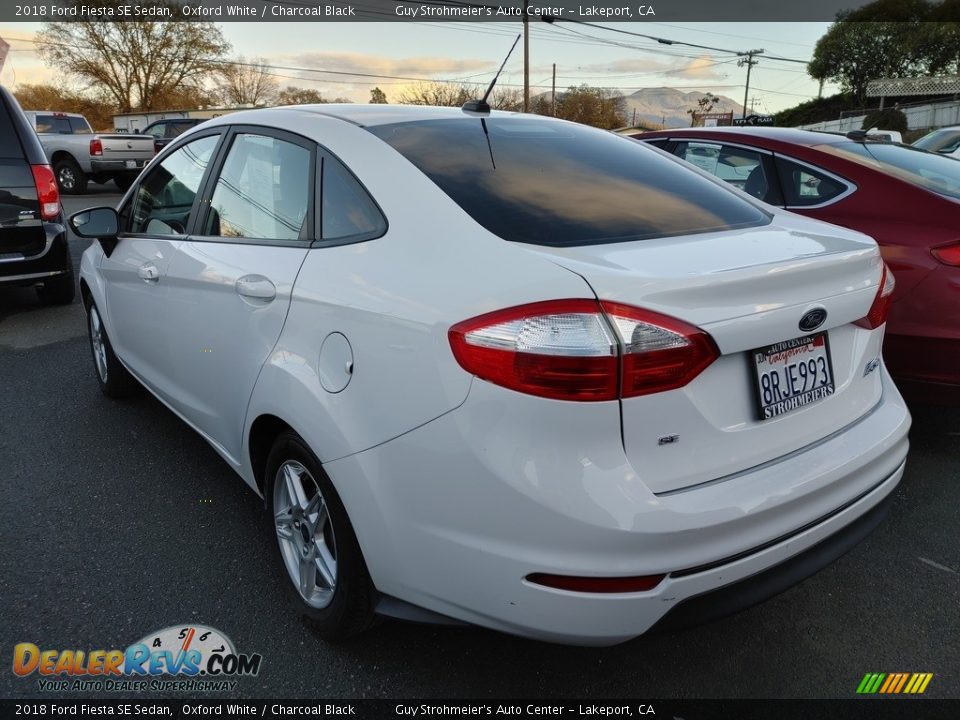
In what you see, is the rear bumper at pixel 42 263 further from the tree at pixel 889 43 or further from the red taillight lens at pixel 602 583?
the tree at pixel 889 43

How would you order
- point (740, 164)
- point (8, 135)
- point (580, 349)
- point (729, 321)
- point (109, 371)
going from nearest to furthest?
point (580, 349)
point (729, 321)
point (109, 371)
point (740, 164)
point (8, 135)

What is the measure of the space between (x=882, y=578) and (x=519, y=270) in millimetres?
1907

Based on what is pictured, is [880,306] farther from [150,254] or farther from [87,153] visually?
[87,153]

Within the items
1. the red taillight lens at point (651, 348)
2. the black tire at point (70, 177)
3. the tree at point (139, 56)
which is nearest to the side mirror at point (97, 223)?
the red taillight lens at point (651, 348)

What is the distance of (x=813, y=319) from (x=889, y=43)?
73.2 metres

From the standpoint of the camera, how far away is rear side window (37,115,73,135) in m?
16.7

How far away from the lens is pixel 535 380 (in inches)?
61.6

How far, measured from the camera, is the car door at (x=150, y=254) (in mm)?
3004

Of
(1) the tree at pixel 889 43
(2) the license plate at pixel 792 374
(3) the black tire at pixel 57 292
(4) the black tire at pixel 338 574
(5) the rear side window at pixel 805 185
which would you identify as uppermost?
(1) the tree at pixel 889 43

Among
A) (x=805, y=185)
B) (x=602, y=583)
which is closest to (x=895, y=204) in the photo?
(x=805, y=185)

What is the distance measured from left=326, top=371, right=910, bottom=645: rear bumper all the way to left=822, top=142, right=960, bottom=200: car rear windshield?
2.39 metres

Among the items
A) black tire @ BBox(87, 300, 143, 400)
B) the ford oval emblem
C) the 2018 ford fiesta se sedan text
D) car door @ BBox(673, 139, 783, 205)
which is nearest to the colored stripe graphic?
the 2018 ford fiesta se sedan text

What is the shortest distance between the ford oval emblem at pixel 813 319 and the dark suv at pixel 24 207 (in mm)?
6014

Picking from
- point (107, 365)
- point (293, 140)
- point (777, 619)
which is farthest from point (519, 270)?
point (107, 365)
